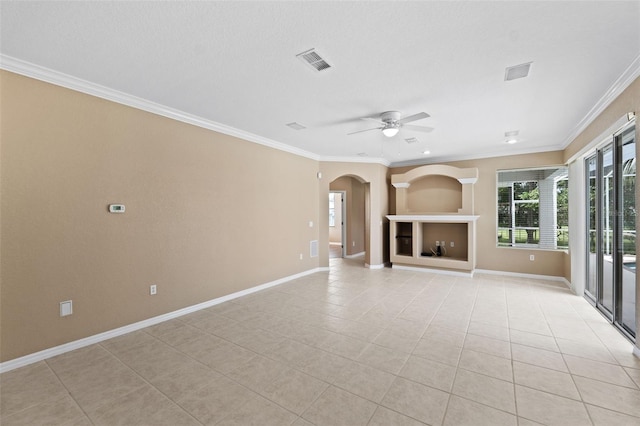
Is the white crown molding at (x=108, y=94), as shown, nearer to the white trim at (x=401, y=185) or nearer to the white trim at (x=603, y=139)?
the white trim at (x=401, y=185)

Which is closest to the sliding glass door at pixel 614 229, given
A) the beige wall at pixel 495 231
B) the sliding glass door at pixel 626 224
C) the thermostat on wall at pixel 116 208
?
the sliding glass door at pixel 626 224

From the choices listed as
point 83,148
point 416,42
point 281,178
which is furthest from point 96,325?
point 416,42

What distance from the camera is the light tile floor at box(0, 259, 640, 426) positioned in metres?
1.94

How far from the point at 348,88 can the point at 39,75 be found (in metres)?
3.01

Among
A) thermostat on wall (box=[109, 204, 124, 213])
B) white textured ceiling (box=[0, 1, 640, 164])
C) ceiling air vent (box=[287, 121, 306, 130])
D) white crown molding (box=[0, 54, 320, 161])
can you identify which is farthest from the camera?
ceiling air vent (box=[287, 121, 306, 130])

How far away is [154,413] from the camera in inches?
77.0

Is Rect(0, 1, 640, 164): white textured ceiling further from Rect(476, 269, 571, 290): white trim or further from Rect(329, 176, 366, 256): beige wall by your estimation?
Rect(329, 176, 366, 256): beige wall

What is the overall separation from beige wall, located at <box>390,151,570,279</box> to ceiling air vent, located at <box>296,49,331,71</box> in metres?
5.34

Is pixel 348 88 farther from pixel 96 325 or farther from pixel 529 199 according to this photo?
pixel 529 199

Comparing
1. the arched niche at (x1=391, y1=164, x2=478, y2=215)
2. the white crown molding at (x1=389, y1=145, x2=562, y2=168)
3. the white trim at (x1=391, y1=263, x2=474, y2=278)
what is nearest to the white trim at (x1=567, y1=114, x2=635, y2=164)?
the white crown molding at (x1=389, y1=145, x2=562, y2=168)

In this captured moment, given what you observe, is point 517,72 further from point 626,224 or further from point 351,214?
point 351,214

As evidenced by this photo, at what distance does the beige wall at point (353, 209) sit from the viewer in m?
9.05

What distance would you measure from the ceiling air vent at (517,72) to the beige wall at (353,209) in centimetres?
632

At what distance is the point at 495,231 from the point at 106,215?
280 inches
